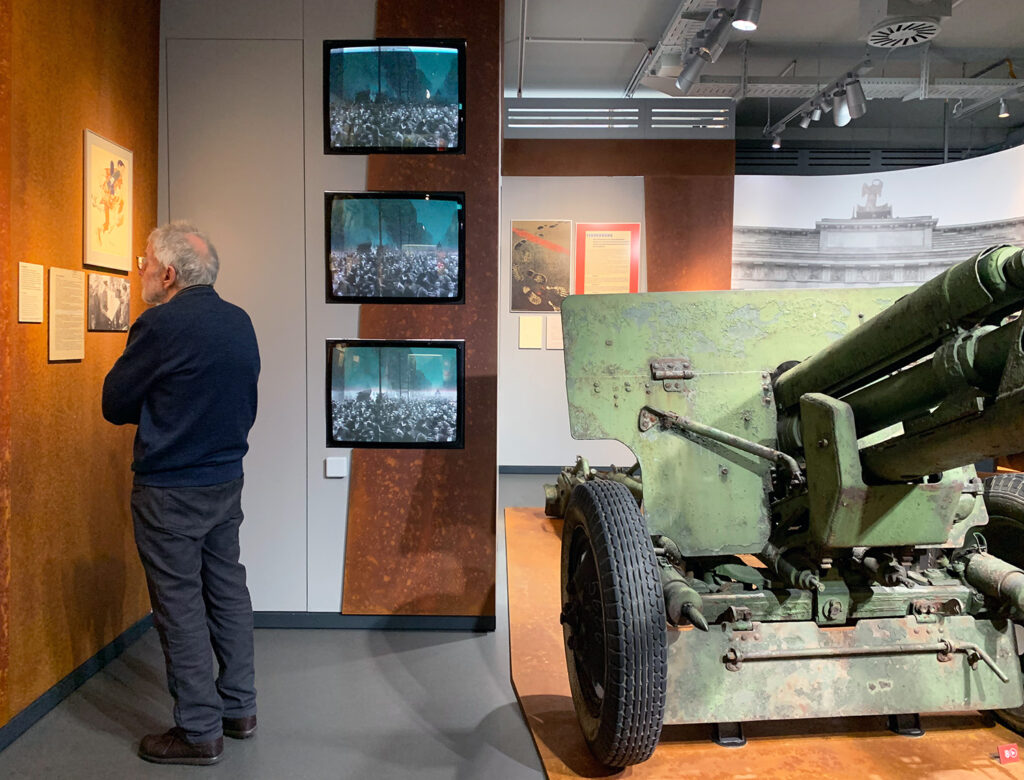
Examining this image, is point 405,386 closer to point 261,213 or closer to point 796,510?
point 261,213

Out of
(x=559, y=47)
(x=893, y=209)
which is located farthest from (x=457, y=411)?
(x=893, y=209)

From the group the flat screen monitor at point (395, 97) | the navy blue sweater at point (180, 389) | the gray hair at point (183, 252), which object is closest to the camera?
the navy blue sweater at point (180, 389)

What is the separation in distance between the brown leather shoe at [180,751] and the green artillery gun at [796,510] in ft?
3.99

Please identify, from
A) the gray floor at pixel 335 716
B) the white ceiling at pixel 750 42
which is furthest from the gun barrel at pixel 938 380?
the white ceiling at pixel 750 42

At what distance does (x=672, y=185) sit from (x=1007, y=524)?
5.52 meters

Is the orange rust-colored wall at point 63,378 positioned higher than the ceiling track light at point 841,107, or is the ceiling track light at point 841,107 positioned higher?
the ceiling track light at point 841,107

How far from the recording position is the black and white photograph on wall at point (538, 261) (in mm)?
8117

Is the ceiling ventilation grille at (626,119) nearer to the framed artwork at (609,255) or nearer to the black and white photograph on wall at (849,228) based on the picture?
the black and white photograph on wall at (849,228)

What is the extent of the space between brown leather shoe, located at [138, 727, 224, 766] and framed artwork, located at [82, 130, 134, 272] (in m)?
1.81

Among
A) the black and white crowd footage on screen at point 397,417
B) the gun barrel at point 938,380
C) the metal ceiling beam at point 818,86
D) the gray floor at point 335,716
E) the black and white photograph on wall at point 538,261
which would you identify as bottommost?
the gray floor at point 335,716

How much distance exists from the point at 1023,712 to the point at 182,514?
2.95 meters

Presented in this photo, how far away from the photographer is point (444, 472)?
12.8 feet

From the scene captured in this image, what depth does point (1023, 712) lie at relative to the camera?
289cm

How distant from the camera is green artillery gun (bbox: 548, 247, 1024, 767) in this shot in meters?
2.21
